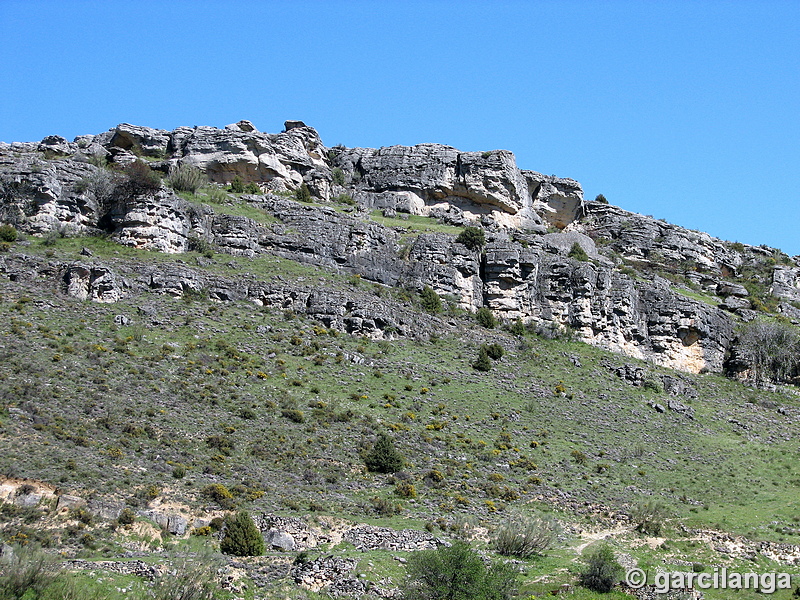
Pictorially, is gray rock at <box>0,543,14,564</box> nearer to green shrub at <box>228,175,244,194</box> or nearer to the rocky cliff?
the rocky cliff

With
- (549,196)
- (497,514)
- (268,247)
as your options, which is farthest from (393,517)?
(549,196)

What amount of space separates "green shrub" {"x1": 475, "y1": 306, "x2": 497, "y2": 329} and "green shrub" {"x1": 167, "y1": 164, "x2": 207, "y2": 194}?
2207cm

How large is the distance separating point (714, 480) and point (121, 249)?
35.2m

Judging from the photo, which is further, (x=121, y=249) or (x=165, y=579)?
(x=121, y=249)

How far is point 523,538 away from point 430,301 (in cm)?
2411

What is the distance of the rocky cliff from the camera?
47781 millimetres

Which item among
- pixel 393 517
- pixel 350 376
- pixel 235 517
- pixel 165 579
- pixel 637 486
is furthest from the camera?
pixel 350 376

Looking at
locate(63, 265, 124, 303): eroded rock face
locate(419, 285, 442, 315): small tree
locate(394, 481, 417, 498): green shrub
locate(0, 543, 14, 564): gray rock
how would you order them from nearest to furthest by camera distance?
locate(0, 543, 14, 564): gray rock
locate(394, 481, 417, 498): green shrub
locate(63, 265, 124, 303): eroded rock face
locate(419, 285, 442, 315): small tree

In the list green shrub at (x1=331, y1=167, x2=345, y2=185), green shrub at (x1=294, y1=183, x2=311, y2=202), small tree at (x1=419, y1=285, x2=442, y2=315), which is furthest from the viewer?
green shrub at (x1=331, y1=167, x2=345, y2=185)

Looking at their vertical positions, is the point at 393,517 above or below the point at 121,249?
below

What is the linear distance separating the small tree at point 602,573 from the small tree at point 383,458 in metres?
9.66

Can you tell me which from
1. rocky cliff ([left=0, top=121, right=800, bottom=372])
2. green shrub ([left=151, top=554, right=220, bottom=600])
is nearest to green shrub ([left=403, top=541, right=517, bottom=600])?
green shrub ([left=151, top=554, right=220, bottom=600])

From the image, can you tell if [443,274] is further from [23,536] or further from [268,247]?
[23,536]

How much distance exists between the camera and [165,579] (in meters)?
22.5
